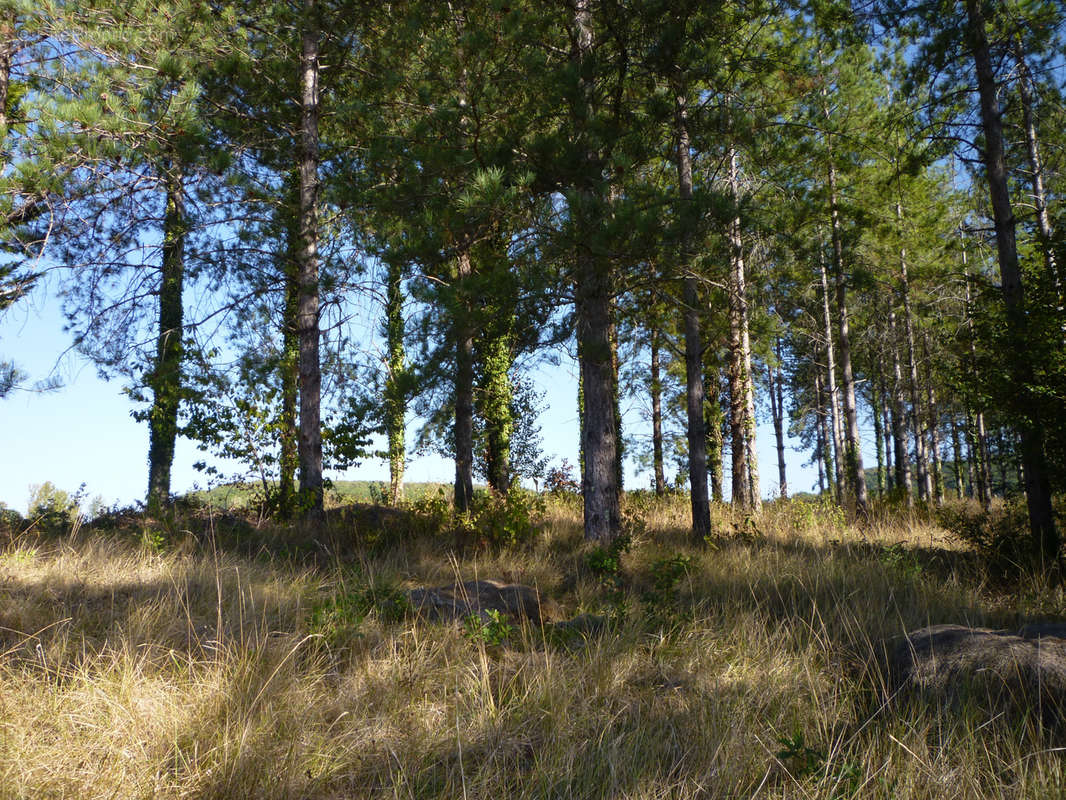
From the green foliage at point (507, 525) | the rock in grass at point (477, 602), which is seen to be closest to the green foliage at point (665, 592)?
the rock in grass at point (477, 602)

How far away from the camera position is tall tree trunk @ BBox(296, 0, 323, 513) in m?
9.84

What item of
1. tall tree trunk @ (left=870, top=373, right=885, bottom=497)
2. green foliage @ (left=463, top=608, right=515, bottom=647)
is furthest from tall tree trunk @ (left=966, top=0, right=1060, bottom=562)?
tall tree trunk @ (left=870, top=373, right=885, bottom=497)

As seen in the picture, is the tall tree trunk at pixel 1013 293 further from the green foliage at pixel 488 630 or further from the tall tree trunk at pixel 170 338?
the tall tree trunk at pixel 170 338

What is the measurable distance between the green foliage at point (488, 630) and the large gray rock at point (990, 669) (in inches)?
96.8

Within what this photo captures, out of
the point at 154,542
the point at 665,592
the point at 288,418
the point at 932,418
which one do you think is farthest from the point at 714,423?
the point at 154,542

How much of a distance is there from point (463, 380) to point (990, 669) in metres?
6.33

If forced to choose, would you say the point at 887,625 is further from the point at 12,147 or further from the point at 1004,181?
the point at 12,147

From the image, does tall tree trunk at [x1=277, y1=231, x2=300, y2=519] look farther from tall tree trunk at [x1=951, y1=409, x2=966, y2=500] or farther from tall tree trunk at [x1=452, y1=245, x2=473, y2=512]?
tall tree trunk at [x1=951, y1=409, x2=966, y2=500]

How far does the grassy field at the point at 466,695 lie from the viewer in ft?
8.91

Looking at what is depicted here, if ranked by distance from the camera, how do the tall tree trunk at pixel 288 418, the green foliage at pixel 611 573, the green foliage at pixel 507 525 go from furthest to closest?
the tall tree trunk at pixel 288 418 → the green foliage at pixel 507 525 → the green foliage at pixel 611 573

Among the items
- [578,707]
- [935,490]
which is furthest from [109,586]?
[935,490]

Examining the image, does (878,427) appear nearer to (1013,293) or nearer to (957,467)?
(957,467)

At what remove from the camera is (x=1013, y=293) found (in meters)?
7.23

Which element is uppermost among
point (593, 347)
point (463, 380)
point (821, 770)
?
point (593, 347)
